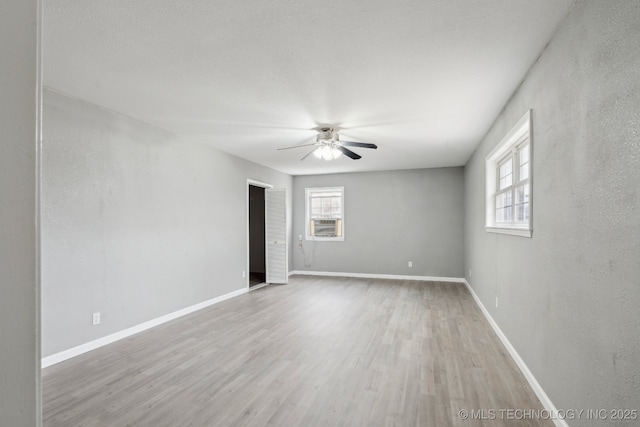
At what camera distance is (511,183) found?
366 cm

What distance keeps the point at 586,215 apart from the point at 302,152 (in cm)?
435

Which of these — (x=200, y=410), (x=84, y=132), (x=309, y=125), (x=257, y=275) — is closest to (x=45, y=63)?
(x=84, y=132)

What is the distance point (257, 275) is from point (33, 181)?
25.4 ft

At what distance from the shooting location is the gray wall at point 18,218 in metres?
0.48

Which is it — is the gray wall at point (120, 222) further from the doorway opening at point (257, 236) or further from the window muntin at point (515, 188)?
the window muntin at point (515, 188)

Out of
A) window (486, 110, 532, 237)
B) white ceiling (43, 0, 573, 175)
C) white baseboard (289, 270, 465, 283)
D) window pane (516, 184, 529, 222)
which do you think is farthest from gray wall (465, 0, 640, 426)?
white baseboard (289, 270, 465, 283)

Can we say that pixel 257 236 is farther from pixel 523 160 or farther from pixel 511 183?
pixel 523 160

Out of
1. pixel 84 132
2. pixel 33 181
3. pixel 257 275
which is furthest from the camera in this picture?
pixel 257 275

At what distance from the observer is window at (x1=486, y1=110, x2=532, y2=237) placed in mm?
2883

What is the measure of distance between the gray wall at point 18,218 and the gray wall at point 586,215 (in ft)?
6.12

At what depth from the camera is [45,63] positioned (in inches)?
100

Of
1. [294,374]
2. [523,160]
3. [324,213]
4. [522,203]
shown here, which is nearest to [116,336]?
[294,374]

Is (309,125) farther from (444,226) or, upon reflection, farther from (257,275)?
(257,275)

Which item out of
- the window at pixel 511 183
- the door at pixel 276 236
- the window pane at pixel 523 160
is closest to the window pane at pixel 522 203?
the window at pixel 511 183
